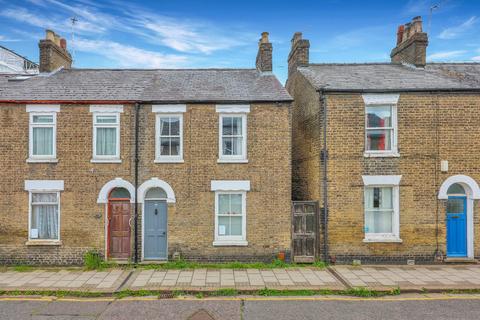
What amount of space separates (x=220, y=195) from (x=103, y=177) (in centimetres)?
431

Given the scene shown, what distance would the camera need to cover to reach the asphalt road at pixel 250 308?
7.57 metres

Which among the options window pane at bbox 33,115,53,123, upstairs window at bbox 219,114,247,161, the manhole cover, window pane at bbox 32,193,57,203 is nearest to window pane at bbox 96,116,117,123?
window pane at bbox 33,115,53,123

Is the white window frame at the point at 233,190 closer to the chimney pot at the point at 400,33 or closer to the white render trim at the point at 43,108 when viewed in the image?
the white render trim at the point at 43,108

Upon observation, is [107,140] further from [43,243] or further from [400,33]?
[400,33]

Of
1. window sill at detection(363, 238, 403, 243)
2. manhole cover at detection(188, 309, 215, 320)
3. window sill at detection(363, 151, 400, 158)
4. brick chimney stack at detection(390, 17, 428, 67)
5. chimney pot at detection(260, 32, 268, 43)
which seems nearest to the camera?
manhole cover at detection(188, 309, 215, 320)

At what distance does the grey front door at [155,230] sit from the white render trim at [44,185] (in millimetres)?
3147

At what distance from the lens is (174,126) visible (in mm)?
11945

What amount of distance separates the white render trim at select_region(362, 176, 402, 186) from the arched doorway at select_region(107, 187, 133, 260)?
8.72 metres

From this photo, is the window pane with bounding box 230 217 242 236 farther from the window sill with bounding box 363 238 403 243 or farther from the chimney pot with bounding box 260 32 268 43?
the chimney pot with bounding box 260 32 268 43

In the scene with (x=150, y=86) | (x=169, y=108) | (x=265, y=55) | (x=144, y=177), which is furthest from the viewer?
(x=265, y=55)

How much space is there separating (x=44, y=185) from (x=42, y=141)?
1.64 m

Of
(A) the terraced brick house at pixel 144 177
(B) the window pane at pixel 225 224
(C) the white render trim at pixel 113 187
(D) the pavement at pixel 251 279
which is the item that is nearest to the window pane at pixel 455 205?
(D) the pavement at pixel 251 279

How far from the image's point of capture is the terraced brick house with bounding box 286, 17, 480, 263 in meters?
11.6

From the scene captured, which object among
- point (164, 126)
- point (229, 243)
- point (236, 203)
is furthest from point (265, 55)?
point (229, 243)
